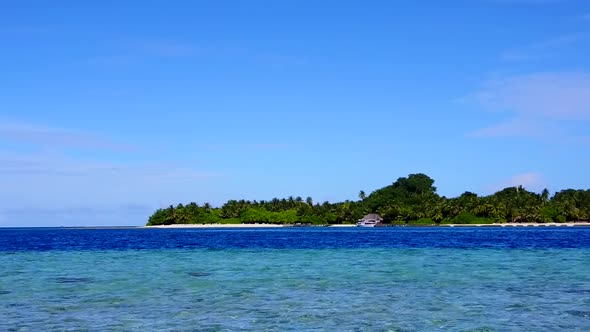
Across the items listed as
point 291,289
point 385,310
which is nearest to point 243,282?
point 291,289

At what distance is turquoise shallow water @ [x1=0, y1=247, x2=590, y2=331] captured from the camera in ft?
72.5

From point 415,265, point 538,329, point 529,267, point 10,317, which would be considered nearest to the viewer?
point 538,329

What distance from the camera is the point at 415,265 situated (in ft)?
165

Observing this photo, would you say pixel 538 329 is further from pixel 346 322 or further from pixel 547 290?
pixel 547 290

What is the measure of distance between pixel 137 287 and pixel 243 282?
5885mm

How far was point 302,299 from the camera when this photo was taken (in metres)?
28.7

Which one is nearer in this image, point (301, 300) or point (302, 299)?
point (301, 300)

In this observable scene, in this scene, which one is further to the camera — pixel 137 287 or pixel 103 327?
pixel 137 287

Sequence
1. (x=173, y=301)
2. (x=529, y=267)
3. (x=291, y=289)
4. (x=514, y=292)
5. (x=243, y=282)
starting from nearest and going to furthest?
1. (x=173, y=301)
2. (x=514, y=292)
3. (x=291, y=289)
4. (x=243, y=282)
5. (x=529, y=267)

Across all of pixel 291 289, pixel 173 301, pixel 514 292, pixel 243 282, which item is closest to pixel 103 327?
pixel 173 301

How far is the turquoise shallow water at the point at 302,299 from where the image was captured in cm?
2211

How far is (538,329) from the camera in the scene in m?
20.9

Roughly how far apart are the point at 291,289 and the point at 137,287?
8.19m

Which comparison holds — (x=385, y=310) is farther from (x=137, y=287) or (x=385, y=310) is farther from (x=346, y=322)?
(x=137, y=287)
